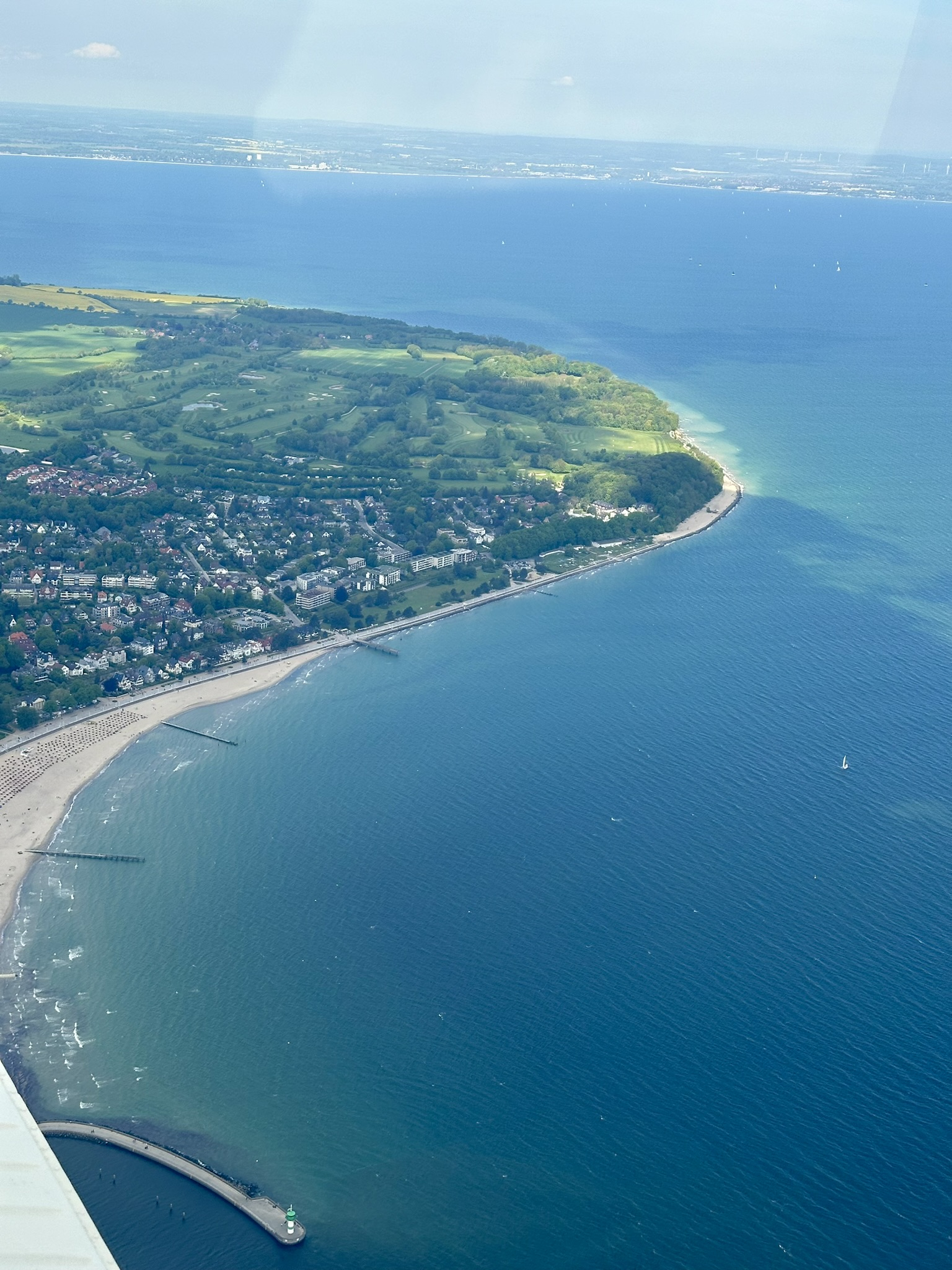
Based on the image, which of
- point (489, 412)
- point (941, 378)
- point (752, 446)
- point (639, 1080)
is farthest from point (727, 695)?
point (941, 378)

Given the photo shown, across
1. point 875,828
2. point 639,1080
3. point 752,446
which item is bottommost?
point 639,1080

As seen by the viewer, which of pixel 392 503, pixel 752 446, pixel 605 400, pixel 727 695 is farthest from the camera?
pixel 605 400

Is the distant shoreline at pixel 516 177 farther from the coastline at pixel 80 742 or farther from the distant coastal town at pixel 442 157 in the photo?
the coastline at pixel 80 742

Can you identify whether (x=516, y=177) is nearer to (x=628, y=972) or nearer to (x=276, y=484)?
(x=276, y=484)

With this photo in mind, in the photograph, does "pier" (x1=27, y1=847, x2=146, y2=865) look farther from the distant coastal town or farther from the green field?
the distant coastal town

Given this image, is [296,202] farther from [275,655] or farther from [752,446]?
[275,655]

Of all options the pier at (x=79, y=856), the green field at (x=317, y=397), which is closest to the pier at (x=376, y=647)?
the pier at (x=79, y=856)
